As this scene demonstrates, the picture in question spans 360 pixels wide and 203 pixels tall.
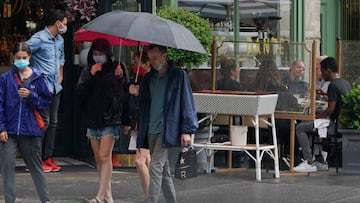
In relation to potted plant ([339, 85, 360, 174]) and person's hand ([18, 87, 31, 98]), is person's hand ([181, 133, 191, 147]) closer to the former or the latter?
person's hand ([18, 87, 31, 98])

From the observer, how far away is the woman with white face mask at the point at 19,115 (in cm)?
808

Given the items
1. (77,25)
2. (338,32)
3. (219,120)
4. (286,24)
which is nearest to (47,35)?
(77,25)

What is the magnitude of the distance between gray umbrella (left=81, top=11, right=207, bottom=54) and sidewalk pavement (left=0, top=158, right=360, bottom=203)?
2.15 m

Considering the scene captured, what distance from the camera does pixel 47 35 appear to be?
10.4 m

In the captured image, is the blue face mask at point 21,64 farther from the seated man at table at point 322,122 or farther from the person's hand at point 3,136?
the seated man at table at point 322,122

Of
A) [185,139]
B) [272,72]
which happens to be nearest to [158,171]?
[185,139]

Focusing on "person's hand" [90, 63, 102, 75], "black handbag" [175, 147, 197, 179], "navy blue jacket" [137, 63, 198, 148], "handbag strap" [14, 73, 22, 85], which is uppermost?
"person's hand" [90, 63, 102, 75]

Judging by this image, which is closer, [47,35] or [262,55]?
[47,35]

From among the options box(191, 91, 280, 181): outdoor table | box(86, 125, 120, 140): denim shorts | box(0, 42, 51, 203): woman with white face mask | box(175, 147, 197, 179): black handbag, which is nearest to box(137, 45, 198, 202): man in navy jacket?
box(86, 125, 120, 140): denim shorts

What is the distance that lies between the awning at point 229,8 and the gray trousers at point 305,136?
217 centimetres

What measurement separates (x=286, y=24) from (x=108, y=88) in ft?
17.3

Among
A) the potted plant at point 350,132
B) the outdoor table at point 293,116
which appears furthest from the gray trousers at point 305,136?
the potted plant at point 350,132

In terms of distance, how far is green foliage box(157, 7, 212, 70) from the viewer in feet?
35.2

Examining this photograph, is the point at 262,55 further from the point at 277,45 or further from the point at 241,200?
the point at 241,200
